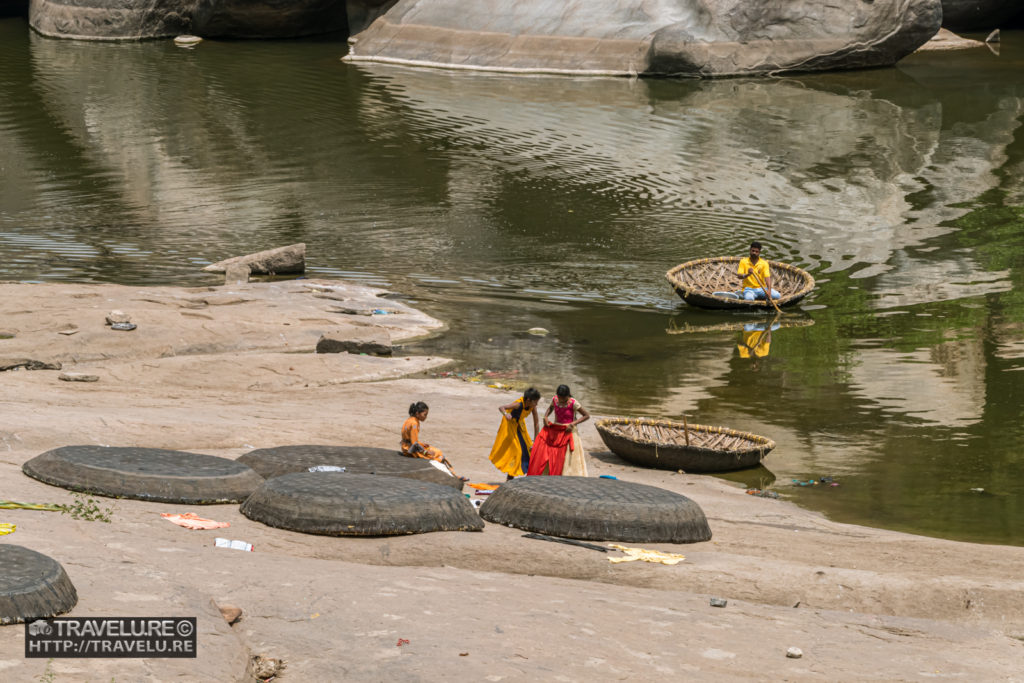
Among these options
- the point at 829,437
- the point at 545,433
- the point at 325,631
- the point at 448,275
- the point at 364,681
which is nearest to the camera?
the point at 364,681

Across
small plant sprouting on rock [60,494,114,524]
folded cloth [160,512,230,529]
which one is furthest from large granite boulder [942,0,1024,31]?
small plant sprouting on rock [60,494,114,524]

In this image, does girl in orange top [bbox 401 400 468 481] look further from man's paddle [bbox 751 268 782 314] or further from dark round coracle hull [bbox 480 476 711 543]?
man's paddle [bbox 751 268 782 314]

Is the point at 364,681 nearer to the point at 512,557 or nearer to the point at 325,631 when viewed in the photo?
the point at 325,631

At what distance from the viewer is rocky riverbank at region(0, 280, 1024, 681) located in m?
7.63

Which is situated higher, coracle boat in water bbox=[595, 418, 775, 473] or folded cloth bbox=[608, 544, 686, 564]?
folded cloth bbox=[608, 544, 686, 564]

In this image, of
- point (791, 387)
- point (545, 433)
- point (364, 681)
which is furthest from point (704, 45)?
point (364, 681)

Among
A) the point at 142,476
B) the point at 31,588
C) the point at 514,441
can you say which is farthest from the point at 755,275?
the point at 31,588

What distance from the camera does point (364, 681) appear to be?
7.18m

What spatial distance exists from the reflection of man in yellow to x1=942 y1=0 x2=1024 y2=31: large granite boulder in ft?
109

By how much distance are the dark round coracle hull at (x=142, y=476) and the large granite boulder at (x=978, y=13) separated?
44.7 metres

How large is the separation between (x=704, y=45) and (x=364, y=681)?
121 feet

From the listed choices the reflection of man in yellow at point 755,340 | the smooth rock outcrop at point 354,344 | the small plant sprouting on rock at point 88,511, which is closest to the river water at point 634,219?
the reflection of man in yellow at point 755,340

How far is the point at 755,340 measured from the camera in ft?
Answer: 65.8

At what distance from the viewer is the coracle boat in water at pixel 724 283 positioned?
21078 millimetres
